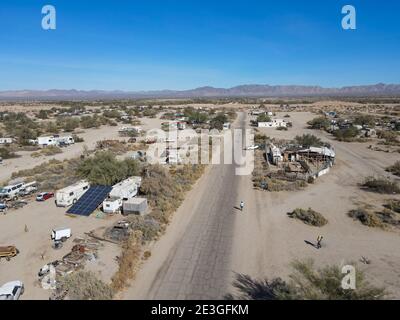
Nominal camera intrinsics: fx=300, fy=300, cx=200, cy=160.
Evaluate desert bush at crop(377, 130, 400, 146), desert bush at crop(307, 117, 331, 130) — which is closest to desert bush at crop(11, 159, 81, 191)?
desert bush at crop(377, 130, 400, 146)

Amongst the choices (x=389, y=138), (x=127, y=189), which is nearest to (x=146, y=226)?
(x=127, y=189)

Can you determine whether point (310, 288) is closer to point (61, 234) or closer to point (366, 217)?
point (366, 217)

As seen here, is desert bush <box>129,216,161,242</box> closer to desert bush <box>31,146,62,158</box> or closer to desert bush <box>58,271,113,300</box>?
desert bush <box>58,271,113,300</box>

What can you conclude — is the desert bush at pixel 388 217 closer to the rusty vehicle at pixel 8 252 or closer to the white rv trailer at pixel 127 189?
the white rv trailer at pixel 127 189

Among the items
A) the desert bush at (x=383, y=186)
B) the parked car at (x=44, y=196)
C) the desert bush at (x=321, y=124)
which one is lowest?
the parked car at (x=44, y=196)

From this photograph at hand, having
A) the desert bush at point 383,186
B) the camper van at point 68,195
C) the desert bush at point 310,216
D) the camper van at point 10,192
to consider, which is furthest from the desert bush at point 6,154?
the desert bush at point 383,186

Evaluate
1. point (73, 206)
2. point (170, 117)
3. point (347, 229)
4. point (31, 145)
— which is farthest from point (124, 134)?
point (347, 229)
